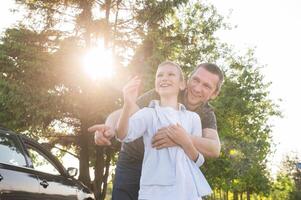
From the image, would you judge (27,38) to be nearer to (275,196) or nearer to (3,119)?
(3,119)

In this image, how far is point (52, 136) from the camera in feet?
86.3

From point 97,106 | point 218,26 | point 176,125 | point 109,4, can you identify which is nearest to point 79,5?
point 109,4

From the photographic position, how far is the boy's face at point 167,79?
3117 millimetres

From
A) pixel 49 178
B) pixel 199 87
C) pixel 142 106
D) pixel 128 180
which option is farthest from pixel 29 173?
pixel 199 87

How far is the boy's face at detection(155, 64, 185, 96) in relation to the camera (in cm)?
312

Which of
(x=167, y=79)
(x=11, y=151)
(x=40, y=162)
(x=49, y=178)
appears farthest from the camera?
(x=40, y=162)

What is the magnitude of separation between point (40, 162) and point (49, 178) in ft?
0.88

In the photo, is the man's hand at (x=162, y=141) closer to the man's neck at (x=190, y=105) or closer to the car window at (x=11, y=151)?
the man's neck at (x=190, y=105)

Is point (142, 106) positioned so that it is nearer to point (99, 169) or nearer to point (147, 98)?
point (147, 98)

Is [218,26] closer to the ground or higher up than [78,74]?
higher up

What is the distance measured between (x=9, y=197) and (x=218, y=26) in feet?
84.8

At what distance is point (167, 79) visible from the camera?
10.3 ft

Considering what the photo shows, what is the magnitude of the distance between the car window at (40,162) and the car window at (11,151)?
243mm

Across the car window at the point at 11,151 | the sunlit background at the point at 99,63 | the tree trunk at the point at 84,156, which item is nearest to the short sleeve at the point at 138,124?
the car window at the point at 11,151
